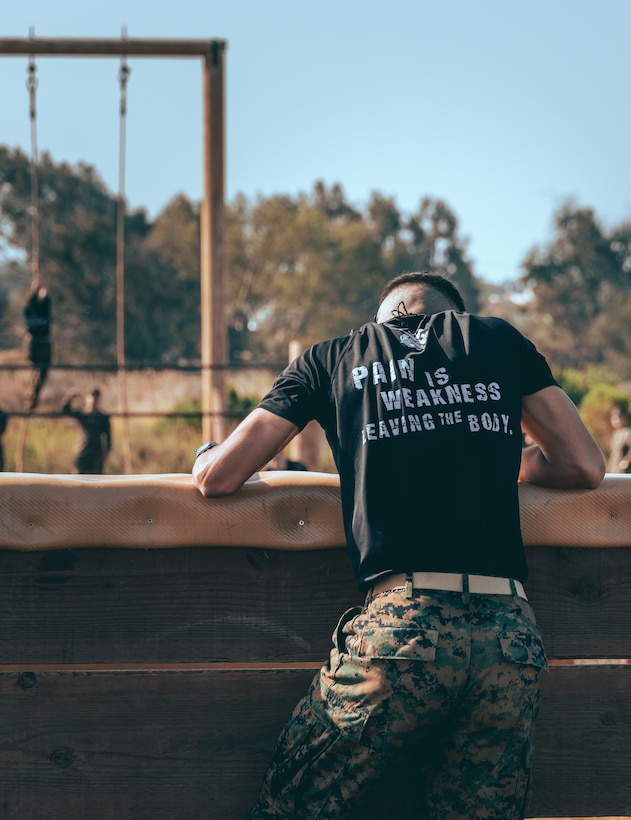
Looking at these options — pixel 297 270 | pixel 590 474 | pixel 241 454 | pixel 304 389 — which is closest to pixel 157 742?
pixel 241 454

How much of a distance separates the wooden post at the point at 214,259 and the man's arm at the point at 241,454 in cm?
731

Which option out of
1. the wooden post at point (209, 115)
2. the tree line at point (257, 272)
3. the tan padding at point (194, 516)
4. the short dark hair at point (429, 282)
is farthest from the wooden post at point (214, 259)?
the tree line at point (257, 272)

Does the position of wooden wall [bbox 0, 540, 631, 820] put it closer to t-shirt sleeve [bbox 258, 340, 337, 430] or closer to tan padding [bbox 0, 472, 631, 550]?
tan padding [bbox 0, 472, 631, 550]

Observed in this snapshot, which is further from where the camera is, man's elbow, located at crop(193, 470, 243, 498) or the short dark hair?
the short dark hair

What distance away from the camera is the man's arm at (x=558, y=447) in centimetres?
208

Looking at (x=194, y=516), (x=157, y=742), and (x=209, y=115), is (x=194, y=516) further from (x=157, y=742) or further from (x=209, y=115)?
(x=209, y=115)

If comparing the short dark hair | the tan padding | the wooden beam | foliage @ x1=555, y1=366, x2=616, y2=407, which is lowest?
the tan padding

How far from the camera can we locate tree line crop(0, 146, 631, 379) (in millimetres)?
31500

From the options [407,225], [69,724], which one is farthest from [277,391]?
[407,225]

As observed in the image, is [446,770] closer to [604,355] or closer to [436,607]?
[436,607]

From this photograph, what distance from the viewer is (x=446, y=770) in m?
1.88

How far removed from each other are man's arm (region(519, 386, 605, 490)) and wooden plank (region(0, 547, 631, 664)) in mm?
257

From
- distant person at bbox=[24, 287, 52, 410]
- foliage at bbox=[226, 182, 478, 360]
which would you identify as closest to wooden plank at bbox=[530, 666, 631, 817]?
distant person at bbox=[24, 287, 52, 410]

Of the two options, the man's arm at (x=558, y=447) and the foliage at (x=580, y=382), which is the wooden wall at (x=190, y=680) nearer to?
the man's arm at (x=558, y=447)
